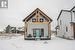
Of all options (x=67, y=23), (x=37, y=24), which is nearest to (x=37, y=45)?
(x=37, y=24)

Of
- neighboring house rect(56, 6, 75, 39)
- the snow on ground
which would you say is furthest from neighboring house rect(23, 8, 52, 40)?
the snow on ground

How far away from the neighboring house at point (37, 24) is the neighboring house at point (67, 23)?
2.44 m

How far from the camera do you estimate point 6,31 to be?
36969mm

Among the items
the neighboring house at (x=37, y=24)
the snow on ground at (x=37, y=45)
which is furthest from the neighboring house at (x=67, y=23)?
the snow on ground at (x=37, y=45)

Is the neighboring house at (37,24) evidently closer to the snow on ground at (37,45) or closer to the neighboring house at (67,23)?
the neighboring house at (67,23)

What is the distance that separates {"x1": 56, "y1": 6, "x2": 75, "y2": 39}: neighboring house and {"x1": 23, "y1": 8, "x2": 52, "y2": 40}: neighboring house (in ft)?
7.99

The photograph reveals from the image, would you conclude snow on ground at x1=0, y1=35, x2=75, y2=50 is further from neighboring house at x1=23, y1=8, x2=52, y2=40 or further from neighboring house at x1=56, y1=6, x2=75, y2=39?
neighboring house at x1=23, y1=8, x2=52, y2=40

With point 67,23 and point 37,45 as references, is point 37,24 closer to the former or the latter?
point 67,23

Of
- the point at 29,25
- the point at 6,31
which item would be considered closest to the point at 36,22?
the point at 29,25

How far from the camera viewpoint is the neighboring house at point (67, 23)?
78.4ft

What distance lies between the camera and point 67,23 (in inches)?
1014

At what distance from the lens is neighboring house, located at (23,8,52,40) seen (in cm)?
2469

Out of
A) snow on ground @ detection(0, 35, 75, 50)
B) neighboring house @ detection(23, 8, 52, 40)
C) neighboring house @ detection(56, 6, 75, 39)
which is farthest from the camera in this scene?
neighboring house @ detection(23, 8, 52, 40)

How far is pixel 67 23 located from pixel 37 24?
388cm
